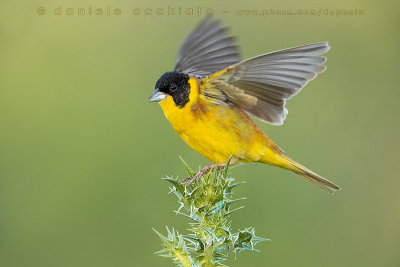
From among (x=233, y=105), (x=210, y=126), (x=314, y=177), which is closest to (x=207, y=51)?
(x=233, y=105)

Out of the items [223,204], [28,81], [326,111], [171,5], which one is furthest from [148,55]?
[223,204]

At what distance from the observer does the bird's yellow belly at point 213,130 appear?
3387 mm

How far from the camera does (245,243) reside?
6.33 feet

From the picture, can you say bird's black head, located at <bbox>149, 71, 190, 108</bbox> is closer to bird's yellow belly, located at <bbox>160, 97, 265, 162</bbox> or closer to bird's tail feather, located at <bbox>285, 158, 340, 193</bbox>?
bird's yellow belly, located at <bbox>160, 97, 265, 162</bbox>

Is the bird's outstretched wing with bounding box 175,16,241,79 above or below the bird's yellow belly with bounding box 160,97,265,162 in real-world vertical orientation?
above

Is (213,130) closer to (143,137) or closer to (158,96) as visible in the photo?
(158,96)

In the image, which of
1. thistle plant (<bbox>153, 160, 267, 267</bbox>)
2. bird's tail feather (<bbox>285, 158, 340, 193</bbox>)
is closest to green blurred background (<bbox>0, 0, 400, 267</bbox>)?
bird's tail feather (<bbox>285, 158, 340, 193</bbox>)

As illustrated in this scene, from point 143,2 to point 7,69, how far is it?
1.78 m

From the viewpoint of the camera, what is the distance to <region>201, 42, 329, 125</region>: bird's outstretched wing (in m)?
2.95

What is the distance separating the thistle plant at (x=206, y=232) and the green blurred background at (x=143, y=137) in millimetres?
2293

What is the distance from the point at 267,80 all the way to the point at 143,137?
8.32 ft

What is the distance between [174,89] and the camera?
3.46 metres

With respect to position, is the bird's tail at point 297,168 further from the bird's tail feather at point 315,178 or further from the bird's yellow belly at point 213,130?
the bird's yellow belly at point 213,130

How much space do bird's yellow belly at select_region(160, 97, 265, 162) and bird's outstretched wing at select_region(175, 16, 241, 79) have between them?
101 cm
